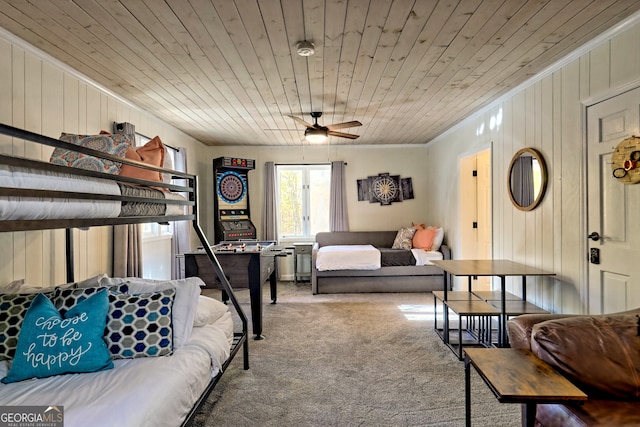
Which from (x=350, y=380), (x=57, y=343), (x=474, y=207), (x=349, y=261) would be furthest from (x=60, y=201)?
(x=474, y=207)

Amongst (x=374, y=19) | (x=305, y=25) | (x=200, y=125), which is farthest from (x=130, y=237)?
(x=374, y=19)

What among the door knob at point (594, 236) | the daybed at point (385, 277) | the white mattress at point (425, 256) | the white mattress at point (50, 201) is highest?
the white mattress at point (50, 201)

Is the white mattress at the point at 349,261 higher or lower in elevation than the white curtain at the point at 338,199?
lower

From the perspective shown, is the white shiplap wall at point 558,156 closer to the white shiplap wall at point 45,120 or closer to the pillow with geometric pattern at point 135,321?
the pillow with geometric pattern at point 135,321

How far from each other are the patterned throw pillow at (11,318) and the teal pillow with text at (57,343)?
12 cm

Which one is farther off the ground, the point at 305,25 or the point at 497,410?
the point at 305,25

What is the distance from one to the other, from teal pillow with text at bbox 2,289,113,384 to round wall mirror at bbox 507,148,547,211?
3.42m

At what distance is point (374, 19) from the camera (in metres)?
2.10

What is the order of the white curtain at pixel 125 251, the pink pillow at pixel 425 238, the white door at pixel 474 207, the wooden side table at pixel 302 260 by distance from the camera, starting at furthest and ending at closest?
the wooden side table at pixel 302 260, the pink pillow at pixel 425 238, the white door at pixel 474 207, the white curtain at pixel 125 251

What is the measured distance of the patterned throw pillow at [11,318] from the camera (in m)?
1.67

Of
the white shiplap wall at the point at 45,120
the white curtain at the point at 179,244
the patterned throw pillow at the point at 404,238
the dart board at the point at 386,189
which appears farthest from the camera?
the dart board at the point at 386,189

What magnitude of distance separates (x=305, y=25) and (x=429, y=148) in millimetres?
4615

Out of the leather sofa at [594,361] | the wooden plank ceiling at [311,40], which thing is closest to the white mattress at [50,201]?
the wooden plank ceiling at [311,40]

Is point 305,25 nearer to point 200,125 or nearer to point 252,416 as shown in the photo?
point 252,416
